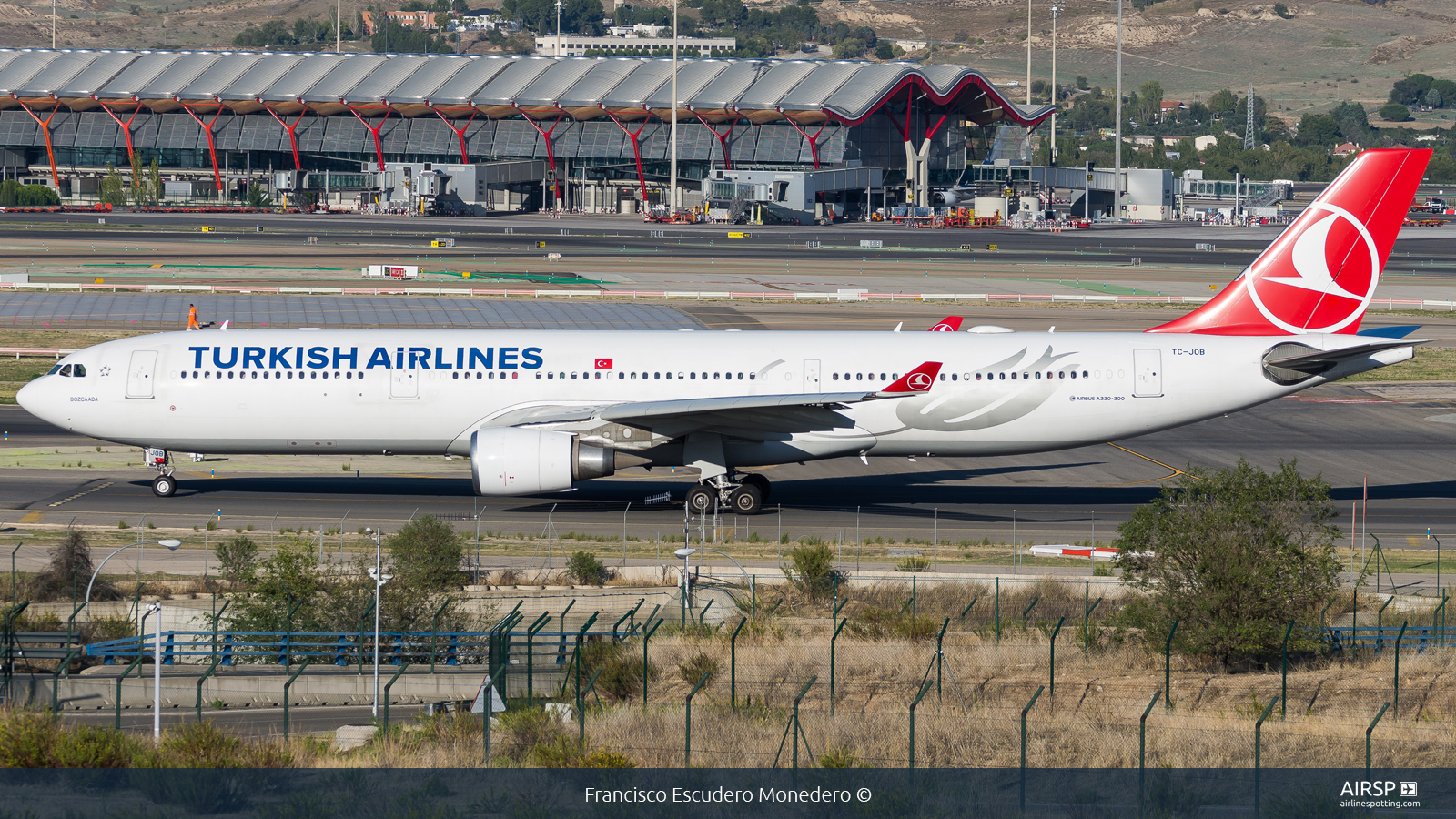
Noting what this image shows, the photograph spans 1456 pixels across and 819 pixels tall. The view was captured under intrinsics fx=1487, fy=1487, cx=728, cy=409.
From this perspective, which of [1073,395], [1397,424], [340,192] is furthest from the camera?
[340,192]

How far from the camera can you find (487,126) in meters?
194

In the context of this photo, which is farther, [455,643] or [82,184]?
[82,184]

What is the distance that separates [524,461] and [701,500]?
215 inches

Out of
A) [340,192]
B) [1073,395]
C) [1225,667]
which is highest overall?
[340,192]

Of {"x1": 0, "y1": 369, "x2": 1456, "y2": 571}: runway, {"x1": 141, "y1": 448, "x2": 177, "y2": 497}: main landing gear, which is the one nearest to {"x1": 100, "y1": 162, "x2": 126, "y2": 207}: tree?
{"x1": 0, "y1": 369, "x2": 1456, "y2": 571}: runway

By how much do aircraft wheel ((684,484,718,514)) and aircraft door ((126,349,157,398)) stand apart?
14.9m

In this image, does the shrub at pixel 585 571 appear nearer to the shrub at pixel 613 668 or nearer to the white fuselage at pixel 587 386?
the shrub at pixel 613 668

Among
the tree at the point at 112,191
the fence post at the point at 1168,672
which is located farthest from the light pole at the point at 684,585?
the tree at the point at 112,191

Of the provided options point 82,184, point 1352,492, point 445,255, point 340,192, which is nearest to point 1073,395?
point 1352,492

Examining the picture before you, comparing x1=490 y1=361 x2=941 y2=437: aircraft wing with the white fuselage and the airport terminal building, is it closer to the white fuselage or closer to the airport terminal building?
the white fuselage

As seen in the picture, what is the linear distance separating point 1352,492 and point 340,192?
16065 centimetres

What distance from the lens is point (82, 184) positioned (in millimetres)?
197375

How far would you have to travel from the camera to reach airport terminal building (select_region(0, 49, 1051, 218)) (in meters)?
185

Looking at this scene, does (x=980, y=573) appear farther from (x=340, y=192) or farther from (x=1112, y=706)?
(x=340, y=192)
